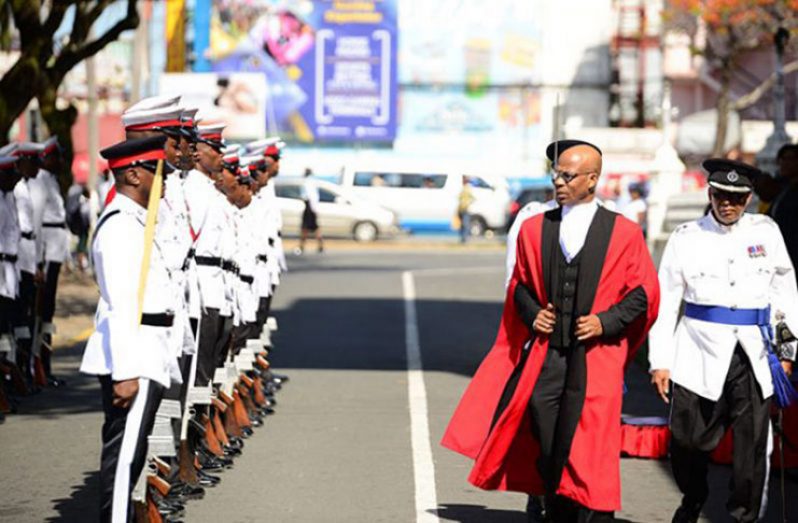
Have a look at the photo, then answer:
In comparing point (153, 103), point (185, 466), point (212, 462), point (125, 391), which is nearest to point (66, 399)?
point (212, 462)

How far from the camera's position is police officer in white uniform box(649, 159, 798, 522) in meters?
8.40

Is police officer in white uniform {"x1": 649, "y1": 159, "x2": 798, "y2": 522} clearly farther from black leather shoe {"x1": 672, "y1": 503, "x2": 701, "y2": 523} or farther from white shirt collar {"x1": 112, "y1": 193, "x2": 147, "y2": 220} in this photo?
white shirt collar {"x1": 112, "y1": 193, "x2": 147, "y2": 220}

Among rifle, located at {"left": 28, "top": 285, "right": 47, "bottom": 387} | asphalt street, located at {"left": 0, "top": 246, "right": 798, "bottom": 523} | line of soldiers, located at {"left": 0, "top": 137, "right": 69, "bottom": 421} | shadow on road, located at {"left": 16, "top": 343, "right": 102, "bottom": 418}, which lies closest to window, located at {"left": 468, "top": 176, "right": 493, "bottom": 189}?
asphalt street, located at {"left": 0, "top": 246, "right": 798, "bottom": 523}

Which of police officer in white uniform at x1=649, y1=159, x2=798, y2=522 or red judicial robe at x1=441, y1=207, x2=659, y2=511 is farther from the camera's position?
police officer in white uniform at x1=649, y1=159, x2=798, y2=522

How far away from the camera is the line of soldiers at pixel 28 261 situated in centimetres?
1345

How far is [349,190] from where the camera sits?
51062mm

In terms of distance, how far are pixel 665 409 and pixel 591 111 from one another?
47458 millimetres

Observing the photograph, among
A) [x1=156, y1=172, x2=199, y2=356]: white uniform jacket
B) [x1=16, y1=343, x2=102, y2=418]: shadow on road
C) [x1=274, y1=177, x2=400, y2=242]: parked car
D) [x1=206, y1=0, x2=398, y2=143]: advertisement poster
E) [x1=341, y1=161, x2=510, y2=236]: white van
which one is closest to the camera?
[x1=156, y1=172, x2=199, y2=356]: white uniform jacket

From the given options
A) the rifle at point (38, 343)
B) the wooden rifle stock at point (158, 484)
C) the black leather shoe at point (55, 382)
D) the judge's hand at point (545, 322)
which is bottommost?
the black leather shoe at point (55, 382)

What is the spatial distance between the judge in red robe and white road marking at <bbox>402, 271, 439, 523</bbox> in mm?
1051

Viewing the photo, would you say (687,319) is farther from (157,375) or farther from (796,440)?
(157,375)

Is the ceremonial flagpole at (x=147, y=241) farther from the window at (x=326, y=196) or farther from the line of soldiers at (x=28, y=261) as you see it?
the window at (x=326, y=196)

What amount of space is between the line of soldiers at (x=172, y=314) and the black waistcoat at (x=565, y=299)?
1733mm

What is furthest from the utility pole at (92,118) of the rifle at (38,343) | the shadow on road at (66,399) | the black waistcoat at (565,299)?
the black waistcoat at (565,299)
